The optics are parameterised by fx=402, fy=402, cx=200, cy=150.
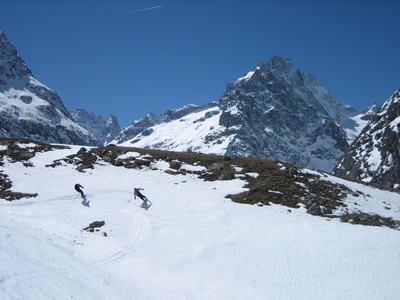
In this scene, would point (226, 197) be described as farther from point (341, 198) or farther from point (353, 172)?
point (353, 172)

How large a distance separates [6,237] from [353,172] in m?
157

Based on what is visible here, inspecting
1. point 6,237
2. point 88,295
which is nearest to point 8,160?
point 6,237

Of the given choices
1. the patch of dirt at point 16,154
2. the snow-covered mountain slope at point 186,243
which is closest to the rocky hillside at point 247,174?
the patch of dirt at point 16,154

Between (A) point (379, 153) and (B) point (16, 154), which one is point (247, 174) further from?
(A) point (379, 153)

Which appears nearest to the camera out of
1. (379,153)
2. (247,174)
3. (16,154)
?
(247,174)

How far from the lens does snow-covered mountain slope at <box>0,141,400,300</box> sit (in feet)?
57.8

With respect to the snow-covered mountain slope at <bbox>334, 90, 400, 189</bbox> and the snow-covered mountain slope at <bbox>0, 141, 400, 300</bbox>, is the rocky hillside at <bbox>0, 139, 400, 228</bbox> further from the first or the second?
the snow-covered mountain slope at <bbox>334, 90, 400, 189</bbox>

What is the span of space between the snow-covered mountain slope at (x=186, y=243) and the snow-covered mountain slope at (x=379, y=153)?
11013cm

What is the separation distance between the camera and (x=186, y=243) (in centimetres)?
2273

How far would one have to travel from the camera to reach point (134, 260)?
20.7 m

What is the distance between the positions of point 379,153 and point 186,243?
480 ft

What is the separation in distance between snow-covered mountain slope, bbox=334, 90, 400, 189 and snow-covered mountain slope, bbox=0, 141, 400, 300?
11013 cm

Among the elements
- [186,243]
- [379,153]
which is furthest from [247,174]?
[379,153]

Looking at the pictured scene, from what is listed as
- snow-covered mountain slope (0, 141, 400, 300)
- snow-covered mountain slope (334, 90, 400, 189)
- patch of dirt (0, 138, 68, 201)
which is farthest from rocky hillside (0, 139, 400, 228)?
snow-covered mountain slope (334, 90, 400, 189)
